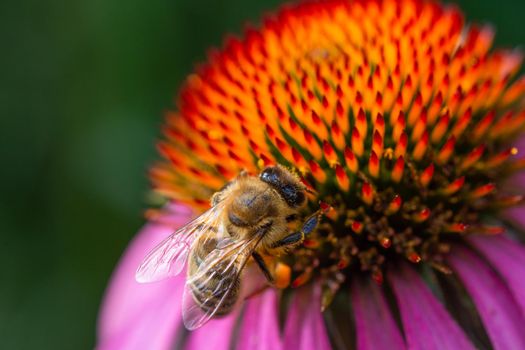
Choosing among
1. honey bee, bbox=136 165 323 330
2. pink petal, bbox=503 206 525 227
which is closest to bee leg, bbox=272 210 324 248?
honey bee, bbox=136 165 323 330

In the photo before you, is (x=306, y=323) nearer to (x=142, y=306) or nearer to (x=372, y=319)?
(x=372, y=319)

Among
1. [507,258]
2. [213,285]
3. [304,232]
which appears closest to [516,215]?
[507,258]

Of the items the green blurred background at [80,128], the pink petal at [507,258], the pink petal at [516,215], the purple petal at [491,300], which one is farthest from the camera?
the green blurred background at [80,128]

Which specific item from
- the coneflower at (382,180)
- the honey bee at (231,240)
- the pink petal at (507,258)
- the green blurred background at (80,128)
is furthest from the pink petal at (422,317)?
the green blurred background at (80,128)

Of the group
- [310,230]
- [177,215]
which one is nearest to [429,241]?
[310,230]

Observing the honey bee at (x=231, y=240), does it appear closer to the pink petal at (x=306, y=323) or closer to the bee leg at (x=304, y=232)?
the bee leg at (x=304, y=232)

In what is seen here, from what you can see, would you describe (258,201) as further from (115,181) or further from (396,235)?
(115,181)
